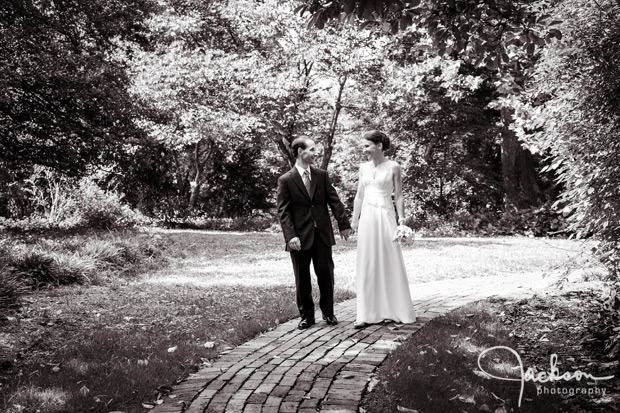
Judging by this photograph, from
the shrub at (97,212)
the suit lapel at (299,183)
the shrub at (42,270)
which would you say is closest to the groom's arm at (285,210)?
the suit lapel at (299,183)

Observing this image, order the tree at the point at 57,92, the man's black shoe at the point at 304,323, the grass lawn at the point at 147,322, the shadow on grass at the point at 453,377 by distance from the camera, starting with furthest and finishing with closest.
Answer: the tree at the point at 57,92, the man's black shoe at the point at 304,323, the grass lawn at the point at 147,322, the shadow on grass at the point at 453,377

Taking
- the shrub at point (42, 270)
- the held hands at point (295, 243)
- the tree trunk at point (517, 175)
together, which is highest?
the tree trunk at point (517, 175)

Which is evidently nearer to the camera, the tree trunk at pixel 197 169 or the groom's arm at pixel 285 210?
the groom's arm at pixel 285 210

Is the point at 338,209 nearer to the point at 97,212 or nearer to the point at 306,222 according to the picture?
the point at 306,222

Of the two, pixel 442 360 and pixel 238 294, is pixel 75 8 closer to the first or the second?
pixel 238 294

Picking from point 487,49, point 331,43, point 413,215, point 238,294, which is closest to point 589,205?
point 487,49

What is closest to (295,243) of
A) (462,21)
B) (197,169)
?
(462,21)

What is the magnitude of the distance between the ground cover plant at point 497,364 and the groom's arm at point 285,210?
181 cm

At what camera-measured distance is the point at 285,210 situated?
257 inches

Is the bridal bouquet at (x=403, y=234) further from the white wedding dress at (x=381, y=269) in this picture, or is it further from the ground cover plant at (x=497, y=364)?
the ground cover plant at (x=497, y=364)

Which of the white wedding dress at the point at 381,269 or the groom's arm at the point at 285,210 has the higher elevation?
the groom's arm at the point at 285,210

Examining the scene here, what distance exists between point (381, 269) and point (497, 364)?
80.7 inches

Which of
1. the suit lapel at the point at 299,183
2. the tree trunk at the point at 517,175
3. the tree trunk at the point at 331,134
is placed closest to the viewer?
the suit lapel at the point at 299,183

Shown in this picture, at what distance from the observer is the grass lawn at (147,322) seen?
4.41 meters
